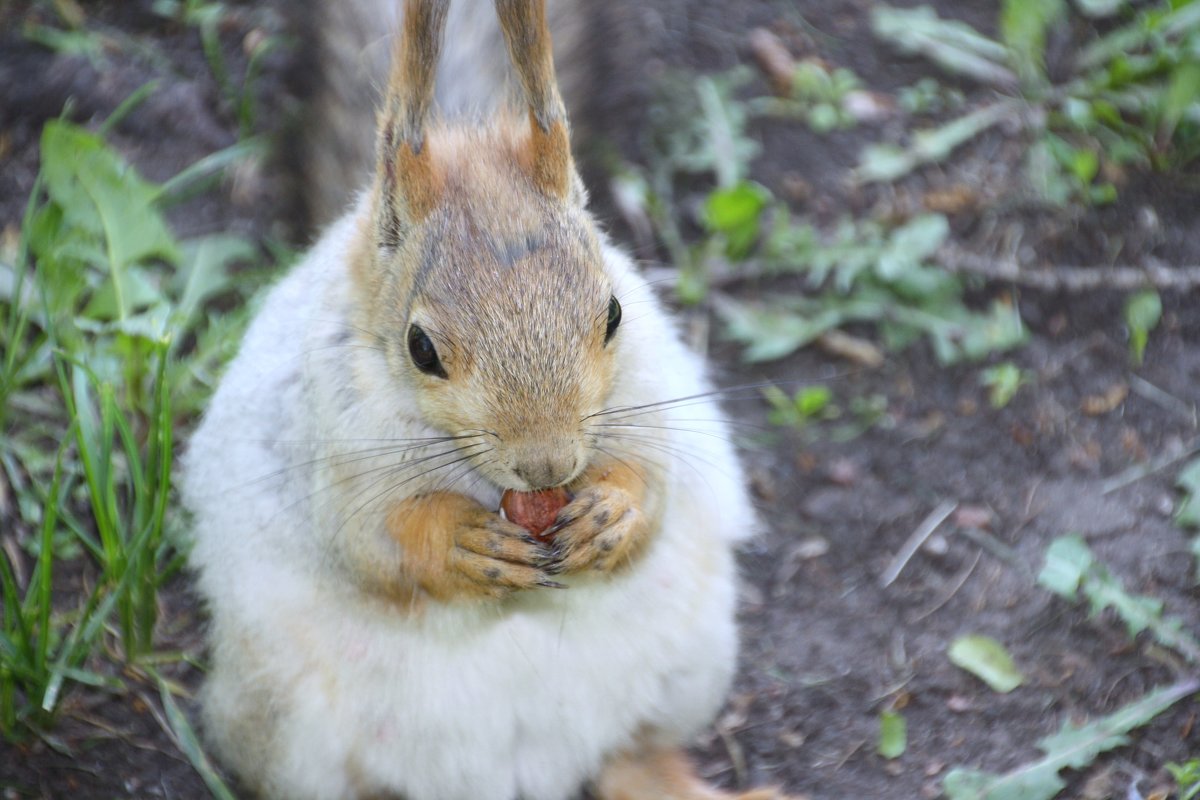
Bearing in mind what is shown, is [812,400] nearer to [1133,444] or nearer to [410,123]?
Result: [1133,444]

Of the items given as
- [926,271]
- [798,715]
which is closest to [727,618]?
[798,715]

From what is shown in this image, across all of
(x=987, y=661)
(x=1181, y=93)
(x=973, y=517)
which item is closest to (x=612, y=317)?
(x=987, y=661)

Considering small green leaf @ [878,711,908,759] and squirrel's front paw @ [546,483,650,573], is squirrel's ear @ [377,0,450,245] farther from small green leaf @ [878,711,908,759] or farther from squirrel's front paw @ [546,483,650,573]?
small green leaf @ [878,711,908,759]

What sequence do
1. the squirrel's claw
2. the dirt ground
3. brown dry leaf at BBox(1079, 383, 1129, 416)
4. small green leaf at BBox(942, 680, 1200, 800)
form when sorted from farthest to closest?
brown dry leaf at BBox(1079, 383, 1129, 416) → the dirt ground → small green leaf at BBox(942, 680, 1200, 800) → the squirrel's claw

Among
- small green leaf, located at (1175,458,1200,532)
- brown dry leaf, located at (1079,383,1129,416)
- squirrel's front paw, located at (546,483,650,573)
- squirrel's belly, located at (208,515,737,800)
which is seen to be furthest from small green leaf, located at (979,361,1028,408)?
squirrel's front paw, located at (546,483,650,573)

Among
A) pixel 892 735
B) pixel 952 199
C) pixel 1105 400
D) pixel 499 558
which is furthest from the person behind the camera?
pixel 952 199

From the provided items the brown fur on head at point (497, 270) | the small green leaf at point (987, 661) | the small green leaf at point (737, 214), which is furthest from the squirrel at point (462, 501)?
the small green leaf at point (737, 214)

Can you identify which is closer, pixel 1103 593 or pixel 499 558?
pixel 499 558
